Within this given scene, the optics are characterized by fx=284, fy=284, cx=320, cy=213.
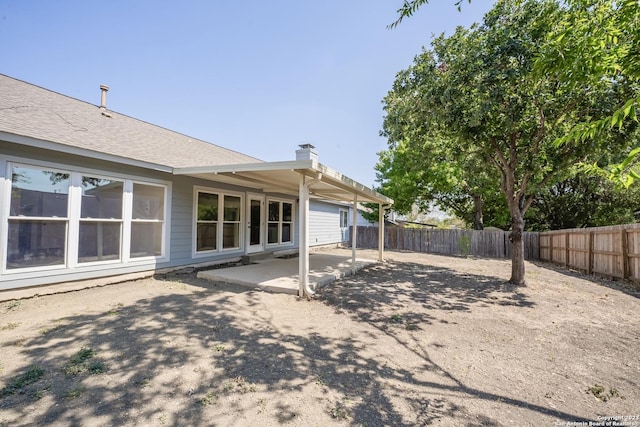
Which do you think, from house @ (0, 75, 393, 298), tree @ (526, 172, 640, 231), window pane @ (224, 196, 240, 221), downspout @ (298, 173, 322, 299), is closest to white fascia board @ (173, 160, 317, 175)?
house @ (0, 75, 393, 298)

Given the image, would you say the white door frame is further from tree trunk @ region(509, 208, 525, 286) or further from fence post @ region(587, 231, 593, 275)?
fence post @ region(587, 231, 593, 275)

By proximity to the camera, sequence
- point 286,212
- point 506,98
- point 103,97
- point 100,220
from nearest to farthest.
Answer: point 100,220 < point 506,98 < point 103,97 < point 286,212

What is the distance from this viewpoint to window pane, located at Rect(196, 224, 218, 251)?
786 centimetres

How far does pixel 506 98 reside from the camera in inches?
229

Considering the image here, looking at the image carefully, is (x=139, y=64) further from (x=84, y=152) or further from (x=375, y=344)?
(x=375, y=344)

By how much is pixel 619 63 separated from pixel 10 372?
5.81m

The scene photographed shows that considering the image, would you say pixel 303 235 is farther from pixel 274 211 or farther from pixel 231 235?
pixel 274 211

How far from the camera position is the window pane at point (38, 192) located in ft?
15.4

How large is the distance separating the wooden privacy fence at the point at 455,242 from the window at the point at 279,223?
7.54 meters

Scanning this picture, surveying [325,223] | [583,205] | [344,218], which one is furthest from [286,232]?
[583,205]

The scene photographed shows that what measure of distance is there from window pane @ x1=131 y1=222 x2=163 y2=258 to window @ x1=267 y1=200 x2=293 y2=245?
165 inches

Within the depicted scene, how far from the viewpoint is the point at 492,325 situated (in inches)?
172

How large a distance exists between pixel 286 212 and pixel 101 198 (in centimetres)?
669

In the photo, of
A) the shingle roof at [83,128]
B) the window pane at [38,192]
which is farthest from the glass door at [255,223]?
the window pane at [38,192]
